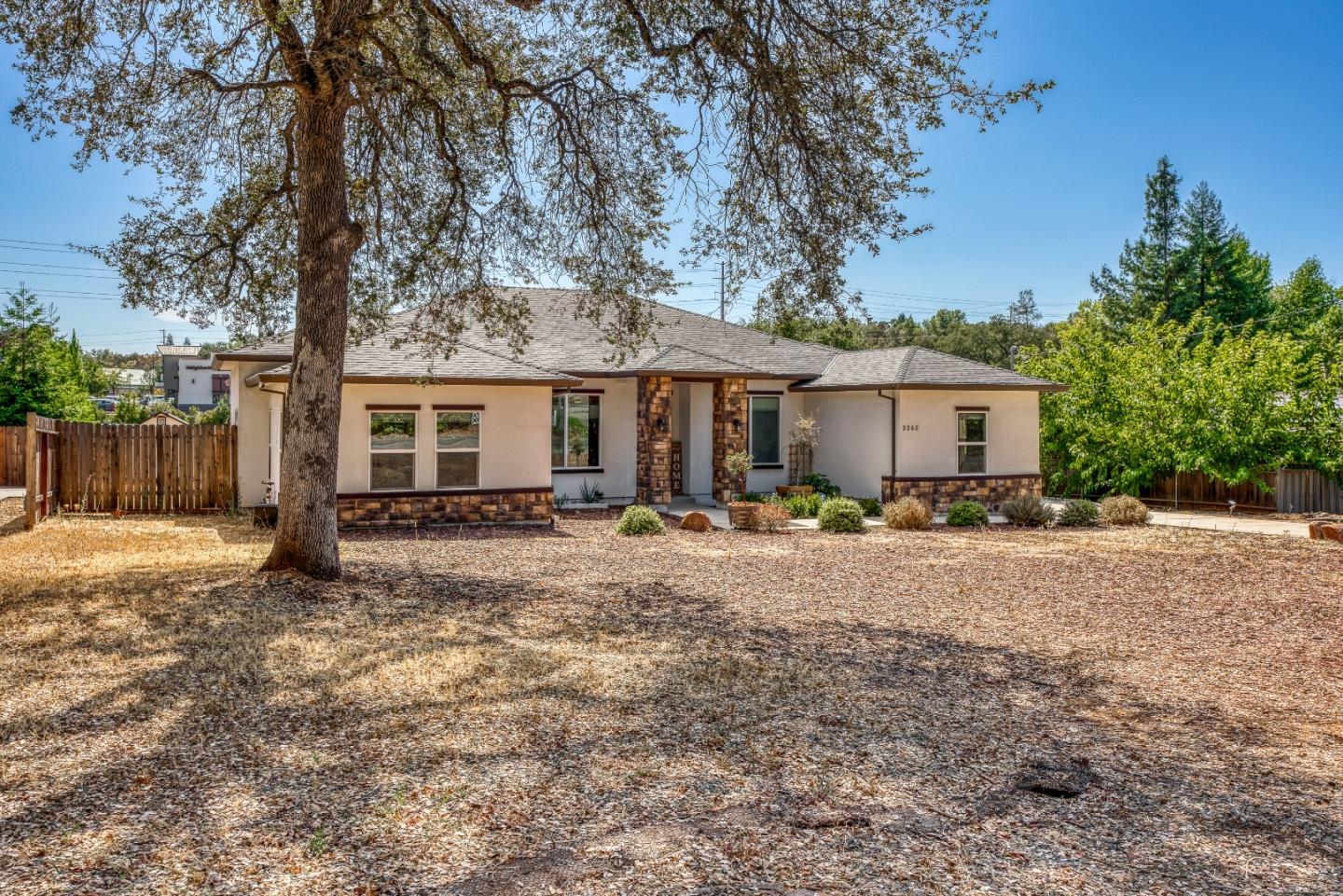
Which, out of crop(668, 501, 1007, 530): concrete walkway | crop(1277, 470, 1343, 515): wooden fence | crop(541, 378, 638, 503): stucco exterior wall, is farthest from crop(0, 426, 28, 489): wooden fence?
crop(1277, 470, 1343, 515): wooden fence

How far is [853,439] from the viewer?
19.6 m

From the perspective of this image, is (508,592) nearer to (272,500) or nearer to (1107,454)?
(272,500)

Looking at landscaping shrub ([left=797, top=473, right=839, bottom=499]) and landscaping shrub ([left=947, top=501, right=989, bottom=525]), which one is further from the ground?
landscaping shrub ([left=797, top=473, right=839, bottom=499])

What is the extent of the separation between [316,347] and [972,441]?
14339 millimetres

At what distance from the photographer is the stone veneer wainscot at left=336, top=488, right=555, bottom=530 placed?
15023 millimetres

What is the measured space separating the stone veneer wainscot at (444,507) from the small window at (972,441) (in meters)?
9.00

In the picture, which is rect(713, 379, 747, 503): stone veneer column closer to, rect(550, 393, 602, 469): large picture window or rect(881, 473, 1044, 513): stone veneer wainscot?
rect(550, 393, 602, 469): large picture window

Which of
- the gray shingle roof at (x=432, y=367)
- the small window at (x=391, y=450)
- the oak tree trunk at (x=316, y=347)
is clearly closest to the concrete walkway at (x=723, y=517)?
the gray shingle roof at (x=432, y=367)

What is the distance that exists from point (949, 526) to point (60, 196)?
64.1 feet

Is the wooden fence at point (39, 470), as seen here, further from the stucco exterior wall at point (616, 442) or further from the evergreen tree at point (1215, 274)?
the evergreen tree at point (1215, 274)

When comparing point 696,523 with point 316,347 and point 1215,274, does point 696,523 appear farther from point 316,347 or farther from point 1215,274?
point 1215,274

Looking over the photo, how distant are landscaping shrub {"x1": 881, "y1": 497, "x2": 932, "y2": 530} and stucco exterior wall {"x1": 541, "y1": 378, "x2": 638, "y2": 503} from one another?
5.65m

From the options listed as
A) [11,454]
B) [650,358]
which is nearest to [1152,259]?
[650,358]

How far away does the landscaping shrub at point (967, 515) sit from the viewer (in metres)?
16.6
